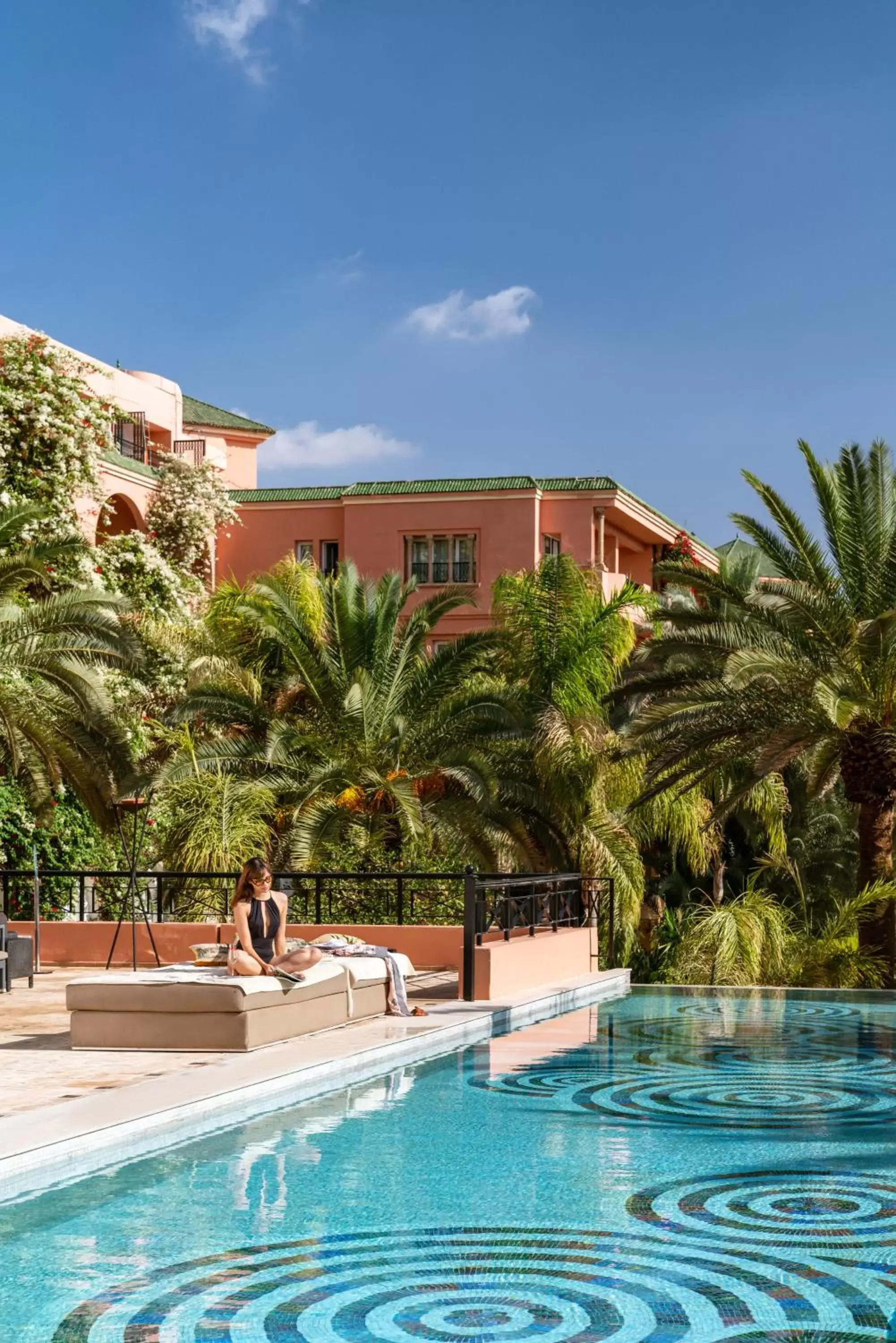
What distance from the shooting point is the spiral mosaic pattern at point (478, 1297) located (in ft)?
19.0

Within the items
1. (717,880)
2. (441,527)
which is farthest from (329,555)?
(717,880)

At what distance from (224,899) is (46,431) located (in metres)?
10.7

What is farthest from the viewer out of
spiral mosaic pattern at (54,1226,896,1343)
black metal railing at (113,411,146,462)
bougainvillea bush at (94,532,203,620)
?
black metal railing at (113,411,146,462)

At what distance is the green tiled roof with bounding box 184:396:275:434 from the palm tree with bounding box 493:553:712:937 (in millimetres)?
24110

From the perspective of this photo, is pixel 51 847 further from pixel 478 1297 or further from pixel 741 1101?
pixel 478 1297

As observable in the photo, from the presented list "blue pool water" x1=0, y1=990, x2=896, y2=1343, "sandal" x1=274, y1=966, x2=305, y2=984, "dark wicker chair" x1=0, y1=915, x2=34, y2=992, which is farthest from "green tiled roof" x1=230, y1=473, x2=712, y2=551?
"blue pool water" x1=0, y1=990, x2=896, y2=1343

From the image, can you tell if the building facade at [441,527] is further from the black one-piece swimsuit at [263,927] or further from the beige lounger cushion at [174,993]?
the beige lounger cushion at [174,993]

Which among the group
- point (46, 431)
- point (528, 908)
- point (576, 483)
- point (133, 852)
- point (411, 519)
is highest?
point (576, 483)

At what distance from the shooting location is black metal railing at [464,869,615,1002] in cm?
1519

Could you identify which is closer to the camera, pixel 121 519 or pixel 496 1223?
pixel 496 1223

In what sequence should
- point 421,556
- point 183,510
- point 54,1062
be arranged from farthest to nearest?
point 421,556
point 183,510
point 54,1062

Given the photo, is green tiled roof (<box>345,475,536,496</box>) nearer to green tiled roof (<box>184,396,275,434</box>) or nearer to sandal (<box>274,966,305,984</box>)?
green tiled roof (<box>184,396,275,434</box>)

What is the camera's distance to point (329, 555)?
42.0 m

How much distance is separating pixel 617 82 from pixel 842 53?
323cm
